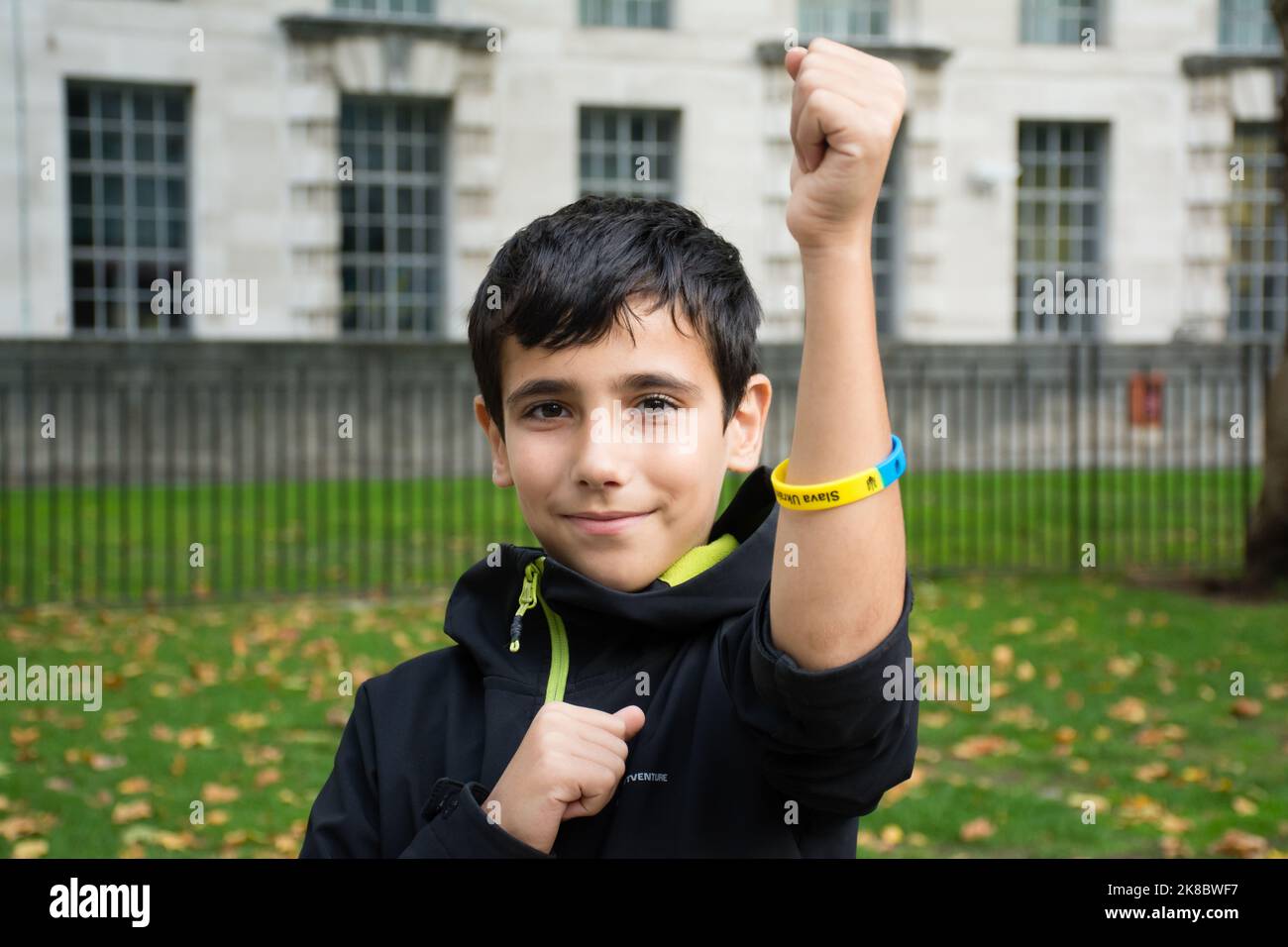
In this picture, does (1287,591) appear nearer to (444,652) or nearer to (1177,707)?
(1177,707)

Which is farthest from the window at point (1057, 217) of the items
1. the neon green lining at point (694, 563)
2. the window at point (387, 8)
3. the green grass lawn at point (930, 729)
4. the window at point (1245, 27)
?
Answer: the neon green lining at point (694, 563)


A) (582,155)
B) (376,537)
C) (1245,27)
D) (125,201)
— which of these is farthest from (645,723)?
(1245,27)

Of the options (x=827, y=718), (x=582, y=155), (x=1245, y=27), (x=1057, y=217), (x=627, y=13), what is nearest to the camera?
(x=827, y=718)

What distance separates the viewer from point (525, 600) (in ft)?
5.40

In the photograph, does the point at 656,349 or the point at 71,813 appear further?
the point at 71,813

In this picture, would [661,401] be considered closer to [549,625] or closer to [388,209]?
[549,625]

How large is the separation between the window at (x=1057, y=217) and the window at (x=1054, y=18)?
120cm

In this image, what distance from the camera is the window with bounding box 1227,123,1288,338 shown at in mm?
20359

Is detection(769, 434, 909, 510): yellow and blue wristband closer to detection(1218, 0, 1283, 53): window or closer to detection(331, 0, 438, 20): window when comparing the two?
detection(331, 0, 438, 20): window

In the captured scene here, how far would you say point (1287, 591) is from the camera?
9.19m

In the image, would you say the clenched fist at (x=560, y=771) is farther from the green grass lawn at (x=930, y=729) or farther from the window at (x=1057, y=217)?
the window at (x=1057, y=217)

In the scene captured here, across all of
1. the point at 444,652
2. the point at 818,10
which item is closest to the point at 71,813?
the point at 444,652

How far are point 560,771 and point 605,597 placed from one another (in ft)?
0.68
